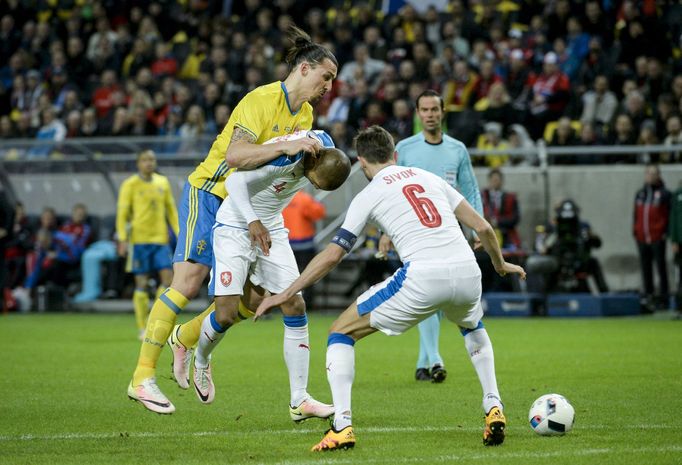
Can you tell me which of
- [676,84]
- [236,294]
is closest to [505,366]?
[236,294]

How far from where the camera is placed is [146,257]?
15.6 meters

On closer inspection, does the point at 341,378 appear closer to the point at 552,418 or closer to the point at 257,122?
the point at 552,418

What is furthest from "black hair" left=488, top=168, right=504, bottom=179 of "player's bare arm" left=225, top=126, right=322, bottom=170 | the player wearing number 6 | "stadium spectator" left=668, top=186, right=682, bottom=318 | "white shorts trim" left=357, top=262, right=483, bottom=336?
"white shorts trim" left=357, top=262, right=483, bottom=336

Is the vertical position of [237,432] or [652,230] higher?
[652,230]

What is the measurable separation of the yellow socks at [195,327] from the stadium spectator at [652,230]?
34.6ft

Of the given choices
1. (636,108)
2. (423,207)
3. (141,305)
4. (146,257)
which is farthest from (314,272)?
(636,108)

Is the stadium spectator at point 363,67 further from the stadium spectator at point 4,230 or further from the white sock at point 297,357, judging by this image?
the white sock at point 297,357

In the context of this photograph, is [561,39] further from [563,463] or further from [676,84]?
[563,463]

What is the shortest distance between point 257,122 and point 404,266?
168 centimetres

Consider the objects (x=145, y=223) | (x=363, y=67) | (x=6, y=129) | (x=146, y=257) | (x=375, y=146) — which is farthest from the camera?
(x=6, y=129)

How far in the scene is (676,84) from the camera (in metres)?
18.1

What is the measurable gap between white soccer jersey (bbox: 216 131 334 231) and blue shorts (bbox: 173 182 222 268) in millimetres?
178

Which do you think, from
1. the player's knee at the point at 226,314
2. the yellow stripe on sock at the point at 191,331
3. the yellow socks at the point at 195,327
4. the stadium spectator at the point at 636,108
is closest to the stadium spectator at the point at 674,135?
the stadium spectator at the point at 636,108

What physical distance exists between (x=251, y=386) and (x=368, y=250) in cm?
895
